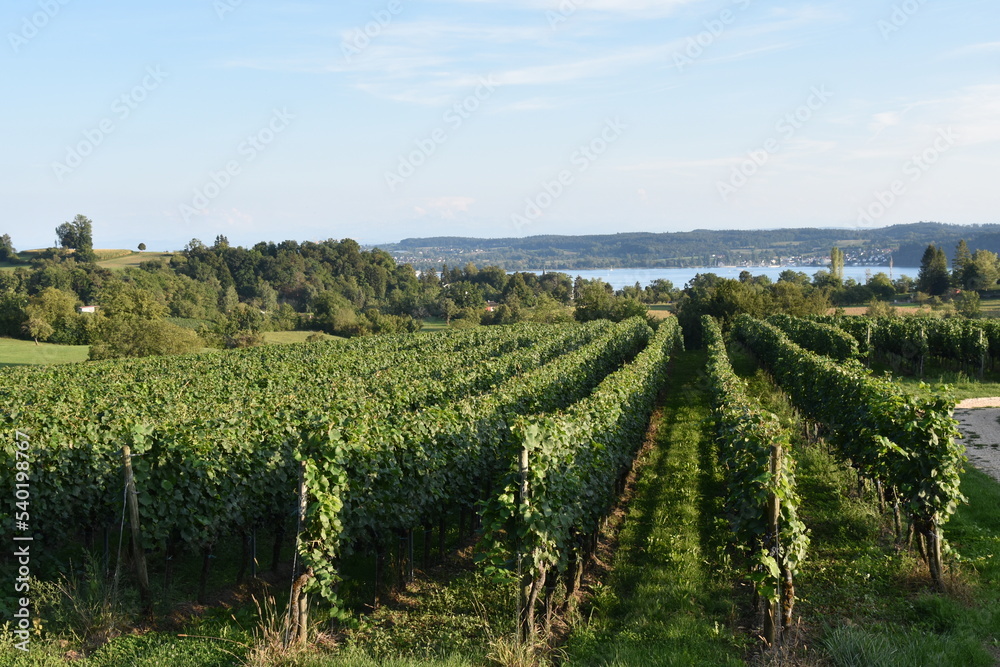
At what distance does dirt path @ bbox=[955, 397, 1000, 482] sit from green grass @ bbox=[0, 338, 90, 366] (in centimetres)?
5703

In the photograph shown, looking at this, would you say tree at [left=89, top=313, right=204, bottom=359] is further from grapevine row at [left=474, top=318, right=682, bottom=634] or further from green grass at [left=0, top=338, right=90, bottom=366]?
grapevine row at [left=474, top=318, right=682, bottom=634]

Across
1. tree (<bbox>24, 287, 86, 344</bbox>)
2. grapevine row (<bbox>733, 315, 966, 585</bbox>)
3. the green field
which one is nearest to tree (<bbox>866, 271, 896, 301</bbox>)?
the green field

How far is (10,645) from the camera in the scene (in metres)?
6.76

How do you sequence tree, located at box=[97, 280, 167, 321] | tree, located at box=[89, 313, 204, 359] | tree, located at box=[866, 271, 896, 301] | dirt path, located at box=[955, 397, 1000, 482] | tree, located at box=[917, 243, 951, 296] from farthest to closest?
tree, located at box=[866, 271, 896, 301] → tree, located at box=[917, 243, 951, 296] → tree, located at box=[97, 280, 167, 321] → tree, located at box=[89, 313, 204, 359] → dirt path, located at box=[955, 397, 1000, 482]

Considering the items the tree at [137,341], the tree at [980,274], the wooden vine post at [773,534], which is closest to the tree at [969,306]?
the tree at [980,274]

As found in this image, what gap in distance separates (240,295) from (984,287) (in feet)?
402

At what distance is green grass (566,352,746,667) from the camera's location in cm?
700

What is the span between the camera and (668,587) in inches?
334

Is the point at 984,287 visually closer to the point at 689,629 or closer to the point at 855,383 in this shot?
the point at 855,383

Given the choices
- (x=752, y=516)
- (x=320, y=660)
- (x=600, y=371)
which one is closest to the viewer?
(x=320, y=660)

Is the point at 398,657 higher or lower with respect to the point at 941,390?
lower

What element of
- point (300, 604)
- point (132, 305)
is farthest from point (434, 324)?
point (300, 604)

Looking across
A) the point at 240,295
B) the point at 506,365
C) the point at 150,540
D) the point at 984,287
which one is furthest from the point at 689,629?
the point at 240,295

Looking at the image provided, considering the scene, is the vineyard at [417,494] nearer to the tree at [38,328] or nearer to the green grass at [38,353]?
the green grass at [38,353]
